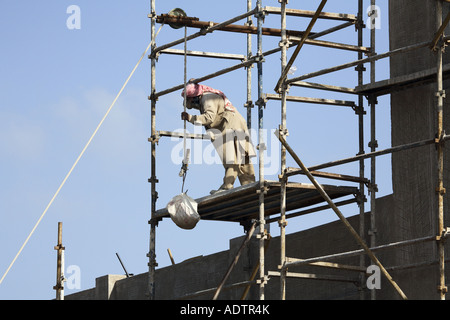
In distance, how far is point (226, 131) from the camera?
19609 millimetres

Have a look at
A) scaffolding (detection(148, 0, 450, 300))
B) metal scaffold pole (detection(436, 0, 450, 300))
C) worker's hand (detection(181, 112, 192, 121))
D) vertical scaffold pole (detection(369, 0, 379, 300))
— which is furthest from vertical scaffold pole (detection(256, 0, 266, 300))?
metal scaffold pole (detection(436, 0, 450, 300))

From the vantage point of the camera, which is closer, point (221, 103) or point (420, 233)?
point (420, 233)

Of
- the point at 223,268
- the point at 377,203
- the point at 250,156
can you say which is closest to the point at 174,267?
the point at 223,268

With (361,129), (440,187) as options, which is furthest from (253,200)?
(440,187)

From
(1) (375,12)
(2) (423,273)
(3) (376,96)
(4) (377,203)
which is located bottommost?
(2) (423,273)

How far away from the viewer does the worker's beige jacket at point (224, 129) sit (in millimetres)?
19516

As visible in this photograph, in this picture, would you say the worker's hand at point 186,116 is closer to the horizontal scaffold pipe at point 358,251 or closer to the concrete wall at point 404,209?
the concrete wall at point 404,209

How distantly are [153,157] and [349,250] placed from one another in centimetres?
399

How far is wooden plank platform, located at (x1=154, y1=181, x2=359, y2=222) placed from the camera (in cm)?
1825

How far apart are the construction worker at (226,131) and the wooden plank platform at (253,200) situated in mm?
333

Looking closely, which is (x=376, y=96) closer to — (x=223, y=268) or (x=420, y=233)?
(x=420, y=233)

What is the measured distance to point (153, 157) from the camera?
20828 millimetres

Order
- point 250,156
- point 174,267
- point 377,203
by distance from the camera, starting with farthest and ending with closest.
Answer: point 174,267 → point 250,156 → point 377,203

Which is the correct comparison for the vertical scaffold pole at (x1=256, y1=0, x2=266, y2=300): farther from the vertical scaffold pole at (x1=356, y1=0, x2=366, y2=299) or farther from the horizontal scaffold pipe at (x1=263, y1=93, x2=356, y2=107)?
the vertical scaffold pole at (x1=356, y1=0, x2=366, y2=299)
